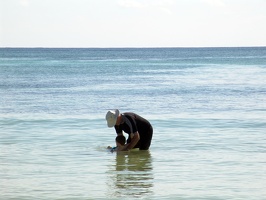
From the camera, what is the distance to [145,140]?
13164 mm

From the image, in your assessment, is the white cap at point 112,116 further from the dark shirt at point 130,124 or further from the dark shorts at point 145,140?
the dark shorts at point 145,140

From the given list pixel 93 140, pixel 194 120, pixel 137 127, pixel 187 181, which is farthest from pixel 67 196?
pixel 194 120

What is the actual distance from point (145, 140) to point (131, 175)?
196 cm

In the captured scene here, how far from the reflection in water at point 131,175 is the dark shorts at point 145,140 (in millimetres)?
112

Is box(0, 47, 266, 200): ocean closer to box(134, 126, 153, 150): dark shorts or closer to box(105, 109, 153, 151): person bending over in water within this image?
box(134, 126, 153, 150): dark shorts

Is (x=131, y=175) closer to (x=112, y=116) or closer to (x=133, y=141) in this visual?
(x=112, y=116)

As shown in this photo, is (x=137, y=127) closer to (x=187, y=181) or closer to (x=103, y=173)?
(x=103, y=173)

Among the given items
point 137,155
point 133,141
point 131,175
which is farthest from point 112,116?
point 137,155

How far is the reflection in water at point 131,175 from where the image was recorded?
9961 mm

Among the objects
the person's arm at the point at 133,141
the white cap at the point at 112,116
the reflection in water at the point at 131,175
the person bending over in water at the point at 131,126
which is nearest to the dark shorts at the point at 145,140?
the person bending over in water at the point at 131,126

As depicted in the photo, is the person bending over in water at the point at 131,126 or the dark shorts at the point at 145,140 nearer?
the person bending over in water at the point at 131,126

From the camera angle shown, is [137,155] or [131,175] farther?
[137,155]

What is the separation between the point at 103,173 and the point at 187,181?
1.52 m

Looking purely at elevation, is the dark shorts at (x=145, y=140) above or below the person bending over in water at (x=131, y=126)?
below
